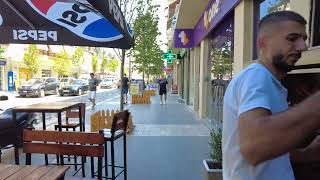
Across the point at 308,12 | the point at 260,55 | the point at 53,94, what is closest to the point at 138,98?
the point at 53,94

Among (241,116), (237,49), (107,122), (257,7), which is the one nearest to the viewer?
(241,116)

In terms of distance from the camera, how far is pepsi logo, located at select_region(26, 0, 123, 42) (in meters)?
4.91

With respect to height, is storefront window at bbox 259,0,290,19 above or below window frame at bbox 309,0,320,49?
above

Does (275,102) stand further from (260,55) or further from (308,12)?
(308,12)

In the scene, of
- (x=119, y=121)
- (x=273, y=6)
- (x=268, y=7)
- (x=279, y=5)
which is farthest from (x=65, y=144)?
(x=268, y=7)

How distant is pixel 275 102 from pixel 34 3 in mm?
4340

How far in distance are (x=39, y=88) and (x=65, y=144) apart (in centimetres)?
3058

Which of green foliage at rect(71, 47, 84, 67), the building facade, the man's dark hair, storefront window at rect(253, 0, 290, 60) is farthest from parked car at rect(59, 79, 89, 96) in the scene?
the man's dark hair

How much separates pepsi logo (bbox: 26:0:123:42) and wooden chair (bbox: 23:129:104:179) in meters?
1.30

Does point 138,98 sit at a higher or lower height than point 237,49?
lower

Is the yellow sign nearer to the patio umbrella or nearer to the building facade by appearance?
the building facade

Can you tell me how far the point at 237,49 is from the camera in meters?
7.91

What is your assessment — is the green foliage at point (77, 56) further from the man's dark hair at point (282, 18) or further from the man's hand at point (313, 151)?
the man's dark hair at point (282, 18)

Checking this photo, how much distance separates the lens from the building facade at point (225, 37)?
3.65 metres
